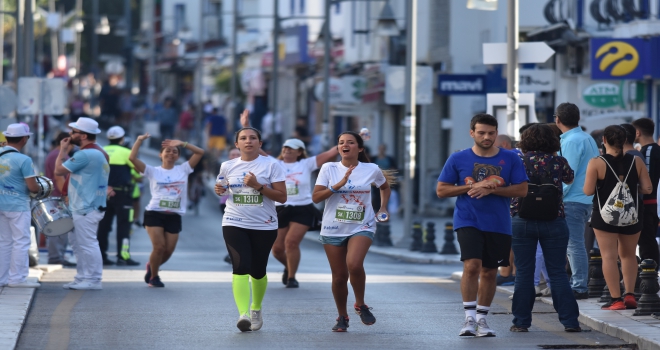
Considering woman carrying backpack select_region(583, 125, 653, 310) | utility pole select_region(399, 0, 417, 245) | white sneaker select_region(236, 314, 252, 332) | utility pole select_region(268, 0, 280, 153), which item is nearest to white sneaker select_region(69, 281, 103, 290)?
white sneaker select_region(236, 314, 252, 332)

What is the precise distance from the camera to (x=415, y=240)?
22.7 metres

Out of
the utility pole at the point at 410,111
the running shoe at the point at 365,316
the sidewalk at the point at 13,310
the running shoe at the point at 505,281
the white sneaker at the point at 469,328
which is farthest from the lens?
the utility pole at the point at 410,111

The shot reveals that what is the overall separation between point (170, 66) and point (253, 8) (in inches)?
202

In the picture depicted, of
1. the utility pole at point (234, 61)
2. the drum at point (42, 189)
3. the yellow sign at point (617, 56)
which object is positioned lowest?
the drum at point (42, 189)

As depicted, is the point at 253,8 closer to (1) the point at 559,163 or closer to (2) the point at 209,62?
(2) the point at 209,62

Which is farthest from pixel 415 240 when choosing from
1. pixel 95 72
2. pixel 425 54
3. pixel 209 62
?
pixel 95 72

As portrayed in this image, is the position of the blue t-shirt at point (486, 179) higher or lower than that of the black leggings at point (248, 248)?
higher

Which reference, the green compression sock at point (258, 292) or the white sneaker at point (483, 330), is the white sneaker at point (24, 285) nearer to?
the green compression sock at point (258, 292)

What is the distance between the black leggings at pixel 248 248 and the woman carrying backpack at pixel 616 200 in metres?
2.87

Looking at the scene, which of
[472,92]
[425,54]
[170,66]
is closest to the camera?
[472,92]

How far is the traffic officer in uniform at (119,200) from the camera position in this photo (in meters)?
19.2

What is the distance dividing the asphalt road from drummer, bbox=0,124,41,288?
49cm

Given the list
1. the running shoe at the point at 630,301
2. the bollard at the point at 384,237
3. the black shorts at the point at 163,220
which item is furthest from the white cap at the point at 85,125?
the bollard at the point at 384,237

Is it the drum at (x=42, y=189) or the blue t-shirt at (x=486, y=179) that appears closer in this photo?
the blue t-shirt at (x=486, y=179)
